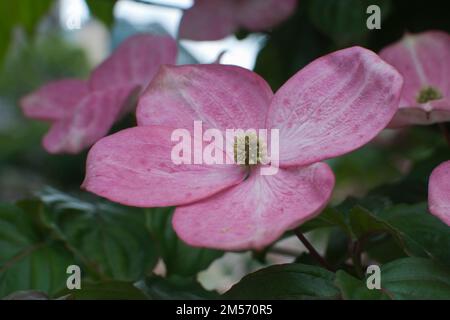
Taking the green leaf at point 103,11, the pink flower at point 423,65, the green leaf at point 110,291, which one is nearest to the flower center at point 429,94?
the pink flower at point 423,65

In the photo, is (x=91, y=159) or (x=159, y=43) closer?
(x=91, y=159)

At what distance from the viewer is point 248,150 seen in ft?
1.21

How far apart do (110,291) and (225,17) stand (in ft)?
1.14

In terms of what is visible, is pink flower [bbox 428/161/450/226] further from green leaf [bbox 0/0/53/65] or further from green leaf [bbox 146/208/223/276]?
green leaf [bbox 0/0/53/65]

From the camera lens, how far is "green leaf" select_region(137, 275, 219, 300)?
1.38 feet

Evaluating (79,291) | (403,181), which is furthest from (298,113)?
(403,181)

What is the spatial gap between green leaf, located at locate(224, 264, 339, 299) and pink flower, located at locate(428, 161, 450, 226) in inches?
2.4

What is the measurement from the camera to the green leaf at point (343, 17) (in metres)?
0.63

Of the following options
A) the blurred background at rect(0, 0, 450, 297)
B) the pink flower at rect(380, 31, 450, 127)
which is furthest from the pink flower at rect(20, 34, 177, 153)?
the pink flower at rect(380, 31, 450, 127)

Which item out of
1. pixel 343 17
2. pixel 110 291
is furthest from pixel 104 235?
pixel 343 17

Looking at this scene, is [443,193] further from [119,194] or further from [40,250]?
[40,250]

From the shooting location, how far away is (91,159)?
35 cm

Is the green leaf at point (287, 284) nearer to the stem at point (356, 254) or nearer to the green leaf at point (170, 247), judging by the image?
the stem at point (356, 254)
